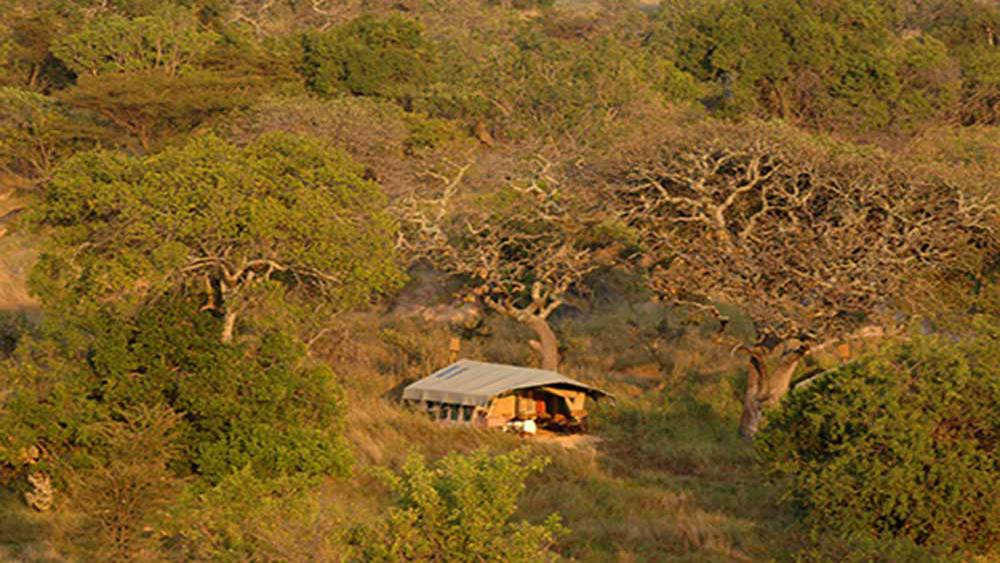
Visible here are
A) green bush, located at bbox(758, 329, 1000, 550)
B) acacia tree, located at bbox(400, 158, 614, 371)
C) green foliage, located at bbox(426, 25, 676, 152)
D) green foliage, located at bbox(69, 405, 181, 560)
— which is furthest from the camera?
green foliage, located at bbox(426, 25, 676, 152)

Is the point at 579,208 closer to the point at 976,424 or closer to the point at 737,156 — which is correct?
the point at 737,156

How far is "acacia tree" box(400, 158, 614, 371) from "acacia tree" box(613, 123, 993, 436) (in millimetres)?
1931

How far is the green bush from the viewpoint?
18594 millimetres

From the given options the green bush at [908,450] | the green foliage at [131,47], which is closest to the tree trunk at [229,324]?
the green bush at [908,450]

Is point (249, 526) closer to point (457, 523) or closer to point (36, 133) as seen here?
point (457, 523)

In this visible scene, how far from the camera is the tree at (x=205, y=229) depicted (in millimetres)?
24188

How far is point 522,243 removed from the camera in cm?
3509

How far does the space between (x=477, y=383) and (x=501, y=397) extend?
631 millimetres

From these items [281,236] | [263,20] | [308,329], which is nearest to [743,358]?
[308,329]

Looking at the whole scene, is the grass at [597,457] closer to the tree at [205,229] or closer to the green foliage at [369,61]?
the tree at [205,229]

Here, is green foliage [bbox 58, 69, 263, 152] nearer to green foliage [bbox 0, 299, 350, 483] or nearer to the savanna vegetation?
the savanna vegetation

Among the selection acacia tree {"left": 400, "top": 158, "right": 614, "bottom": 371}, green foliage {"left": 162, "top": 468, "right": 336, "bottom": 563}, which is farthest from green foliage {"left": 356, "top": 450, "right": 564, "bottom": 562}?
acacia tree {"left": 400, "top": 158, "right": 614, "bottom": 371}

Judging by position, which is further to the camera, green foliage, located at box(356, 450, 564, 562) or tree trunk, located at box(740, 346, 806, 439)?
tree trunk, located at box(740, 346, 806, 439)

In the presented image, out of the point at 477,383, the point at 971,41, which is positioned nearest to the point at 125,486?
the point at 477,383
